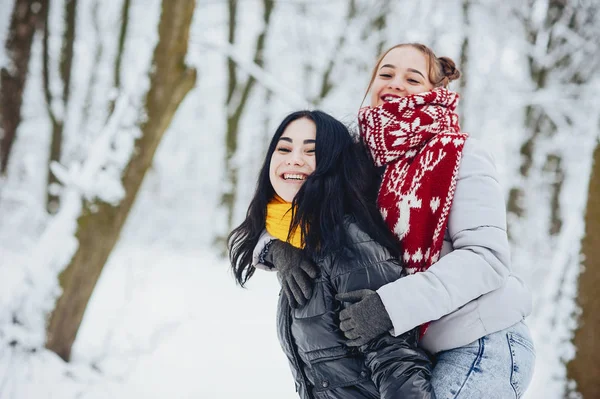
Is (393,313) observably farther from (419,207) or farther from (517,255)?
(517,255)

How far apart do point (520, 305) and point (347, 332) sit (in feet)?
2.22

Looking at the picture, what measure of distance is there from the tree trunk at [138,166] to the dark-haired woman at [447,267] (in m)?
2.41

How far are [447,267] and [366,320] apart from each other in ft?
1.05

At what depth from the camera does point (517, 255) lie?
11.0m

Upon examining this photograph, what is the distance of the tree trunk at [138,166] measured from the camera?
13.0 ft

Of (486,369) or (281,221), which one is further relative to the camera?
(281,221)

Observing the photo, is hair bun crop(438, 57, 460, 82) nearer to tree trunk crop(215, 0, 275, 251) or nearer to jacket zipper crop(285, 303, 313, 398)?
jacket zipper crop(285, 303, 313, 398)

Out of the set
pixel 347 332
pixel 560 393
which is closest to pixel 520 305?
pixel 347 332

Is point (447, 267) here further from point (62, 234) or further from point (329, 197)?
point (62, 234)

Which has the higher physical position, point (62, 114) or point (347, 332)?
point (62, 114)

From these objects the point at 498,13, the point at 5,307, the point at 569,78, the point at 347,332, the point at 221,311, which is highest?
the point at 498,13

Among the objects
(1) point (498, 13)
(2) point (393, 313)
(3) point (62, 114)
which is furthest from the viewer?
(3) point (62, 114)

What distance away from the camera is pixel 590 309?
387cm

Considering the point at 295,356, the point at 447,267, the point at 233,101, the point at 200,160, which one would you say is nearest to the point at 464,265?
the point at 447,267
